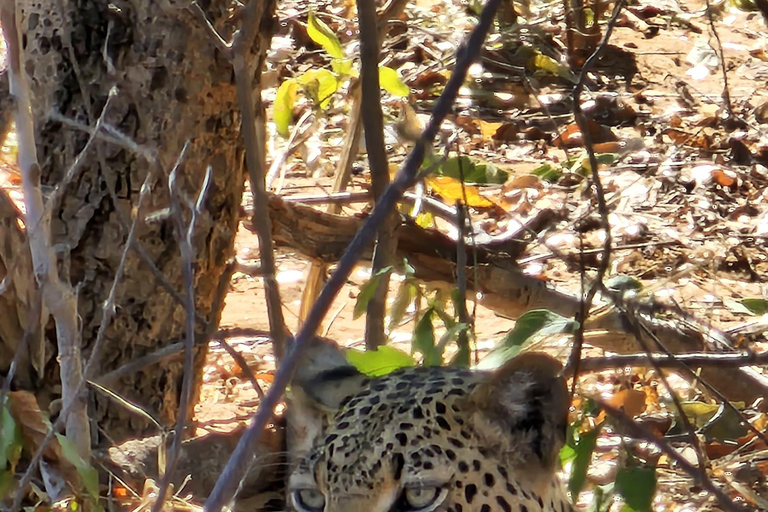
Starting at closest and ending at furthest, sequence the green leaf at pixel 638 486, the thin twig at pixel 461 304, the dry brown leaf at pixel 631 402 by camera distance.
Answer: the green leaf at pixel 638 486 → the thin twig at pixel 461 304 → the dry brown leaf at pixel 631 402

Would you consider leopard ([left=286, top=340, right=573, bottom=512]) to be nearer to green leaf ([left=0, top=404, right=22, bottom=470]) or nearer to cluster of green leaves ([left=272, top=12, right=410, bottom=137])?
green leaf ([left=0, top=404, right=22, bottom=470])

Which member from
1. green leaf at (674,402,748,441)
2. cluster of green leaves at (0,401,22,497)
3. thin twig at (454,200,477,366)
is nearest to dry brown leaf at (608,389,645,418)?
green leaf at (674,402,748,441)

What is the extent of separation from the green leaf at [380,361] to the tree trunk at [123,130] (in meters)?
0.74

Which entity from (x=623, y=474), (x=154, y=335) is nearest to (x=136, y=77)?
(x=154, y=335)

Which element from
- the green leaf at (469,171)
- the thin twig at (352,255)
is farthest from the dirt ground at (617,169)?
the thin twig at (352,255)

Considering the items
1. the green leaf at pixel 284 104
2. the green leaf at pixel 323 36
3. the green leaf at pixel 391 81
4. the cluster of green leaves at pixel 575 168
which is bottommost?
the cluster of green leaves at pixel 575 168

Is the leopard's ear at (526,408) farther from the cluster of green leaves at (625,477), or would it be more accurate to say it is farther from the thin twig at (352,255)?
the thin twig at (352,255)

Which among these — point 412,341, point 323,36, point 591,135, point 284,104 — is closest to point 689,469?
point 412,341

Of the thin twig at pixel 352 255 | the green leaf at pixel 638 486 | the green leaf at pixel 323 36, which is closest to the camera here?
the thin twig at pixel 352 255

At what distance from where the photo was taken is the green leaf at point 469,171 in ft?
9.48

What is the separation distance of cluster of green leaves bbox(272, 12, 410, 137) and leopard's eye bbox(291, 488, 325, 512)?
1281 millimetres

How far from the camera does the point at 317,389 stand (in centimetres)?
239

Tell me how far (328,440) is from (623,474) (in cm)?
59

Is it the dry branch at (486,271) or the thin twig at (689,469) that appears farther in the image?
the dry branch at (486,271)
